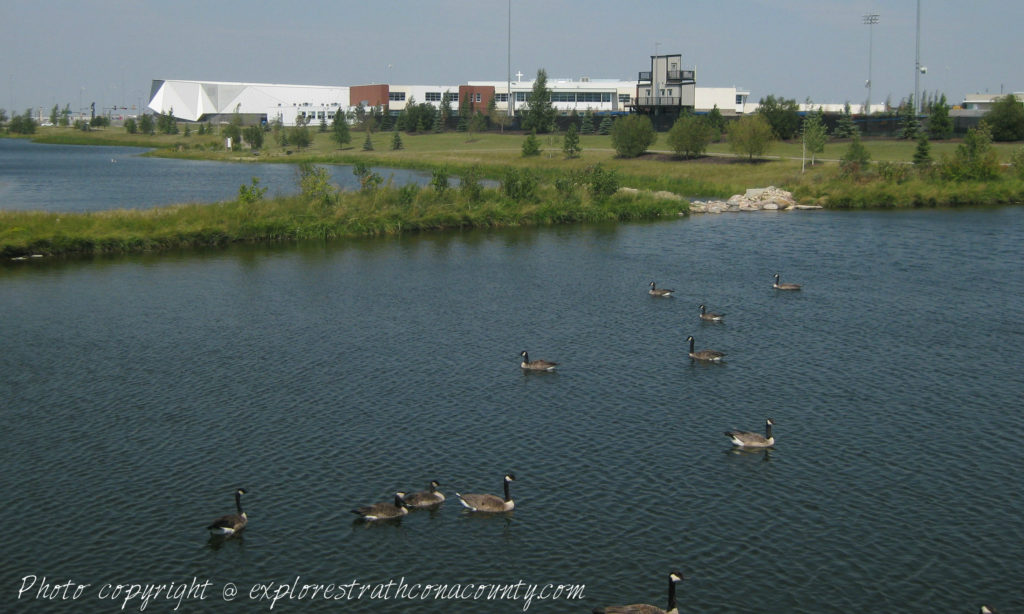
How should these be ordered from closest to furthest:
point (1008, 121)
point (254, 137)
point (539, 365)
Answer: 1. point (539, 365)
2. point (1008, 121)
3. point (254, 137)

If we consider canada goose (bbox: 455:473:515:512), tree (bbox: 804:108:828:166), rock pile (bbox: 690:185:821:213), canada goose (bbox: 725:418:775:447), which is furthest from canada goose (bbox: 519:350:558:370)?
tree (bbox: 804:108:828:166)

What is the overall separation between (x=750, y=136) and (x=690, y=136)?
24.1 feet

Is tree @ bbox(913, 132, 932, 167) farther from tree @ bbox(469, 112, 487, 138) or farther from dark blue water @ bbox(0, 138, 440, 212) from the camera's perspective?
tree @ bbox(469, 112, 487, 138)

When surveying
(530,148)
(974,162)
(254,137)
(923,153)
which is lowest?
(974,162)

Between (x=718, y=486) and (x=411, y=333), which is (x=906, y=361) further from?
(x=411, y=333)

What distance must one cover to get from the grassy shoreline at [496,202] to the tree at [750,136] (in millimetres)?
1484

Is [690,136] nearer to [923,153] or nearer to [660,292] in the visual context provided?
[923,153]

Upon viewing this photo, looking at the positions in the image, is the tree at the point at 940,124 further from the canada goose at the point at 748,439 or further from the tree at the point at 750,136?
the canada goose at the point at 748,439

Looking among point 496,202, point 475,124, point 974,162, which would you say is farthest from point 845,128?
point 496,202

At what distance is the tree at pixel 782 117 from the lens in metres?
110

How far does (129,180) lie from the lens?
102125mm

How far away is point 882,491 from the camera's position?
21.3 m

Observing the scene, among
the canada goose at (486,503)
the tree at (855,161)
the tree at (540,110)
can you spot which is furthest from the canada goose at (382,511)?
the tree at (540,110)

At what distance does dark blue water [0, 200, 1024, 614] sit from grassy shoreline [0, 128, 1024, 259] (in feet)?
29.7
